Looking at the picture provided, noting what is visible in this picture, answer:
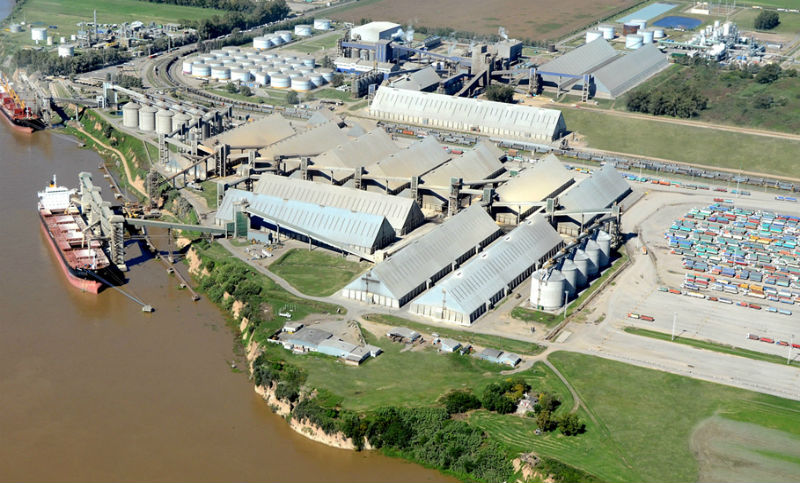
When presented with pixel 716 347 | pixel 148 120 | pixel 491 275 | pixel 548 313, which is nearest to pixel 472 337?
pixel 548 313

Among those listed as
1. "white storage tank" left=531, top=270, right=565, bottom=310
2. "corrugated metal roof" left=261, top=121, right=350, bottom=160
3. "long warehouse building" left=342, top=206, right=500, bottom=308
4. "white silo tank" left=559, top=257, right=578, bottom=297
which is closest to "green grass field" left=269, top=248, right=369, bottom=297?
"long warehouse building" left=342, top=206, right=500, bottom=308

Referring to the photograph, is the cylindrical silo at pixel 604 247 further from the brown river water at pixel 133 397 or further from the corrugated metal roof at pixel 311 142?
the corrugated metal roof at pixel 311 142

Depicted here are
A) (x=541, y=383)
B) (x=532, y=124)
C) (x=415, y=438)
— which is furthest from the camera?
(x=532, y=124)

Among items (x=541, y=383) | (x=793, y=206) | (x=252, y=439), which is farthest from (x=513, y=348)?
(x=793, y=206)

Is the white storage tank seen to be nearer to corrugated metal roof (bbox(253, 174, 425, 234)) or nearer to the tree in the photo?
corrugated metal roof (bbox(253, 174, 425, 234))

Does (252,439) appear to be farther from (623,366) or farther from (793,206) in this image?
(793,206)

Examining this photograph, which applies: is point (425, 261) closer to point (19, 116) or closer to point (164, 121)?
point (164, 121)

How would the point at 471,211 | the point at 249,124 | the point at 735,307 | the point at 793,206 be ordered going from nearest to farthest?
the point at 735,307 → the point at 471,211 → the point at 793,206 → the point at 249,124
